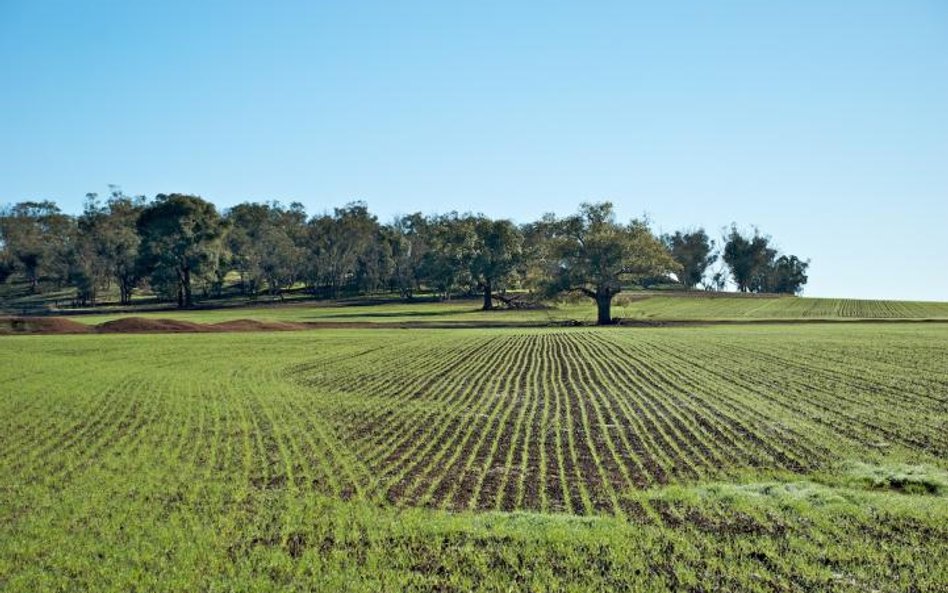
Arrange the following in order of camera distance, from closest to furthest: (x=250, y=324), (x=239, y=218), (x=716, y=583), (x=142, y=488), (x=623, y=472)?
(x=716, y=583), (x=142, y=488), (x=623, y=472), (x=250, y=324), (x=239, y=218)

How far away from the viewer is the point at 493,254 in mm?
106375

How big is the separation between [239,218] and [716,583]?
15480 cm

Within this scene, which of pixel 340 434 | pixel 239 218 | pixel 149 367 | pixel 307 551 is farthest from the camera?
pixel 239 218

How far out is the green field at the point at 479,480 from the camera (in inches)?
438

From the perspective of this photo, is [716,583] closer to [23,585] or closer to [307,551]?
[307,551]

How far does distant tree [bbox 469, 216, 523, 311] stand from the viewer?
10588 cm

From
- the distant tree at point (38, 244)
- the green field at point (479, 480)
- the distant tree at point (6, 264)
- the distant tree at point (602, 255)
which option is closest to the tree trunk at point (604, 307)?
the distant tree at point (602, 255)

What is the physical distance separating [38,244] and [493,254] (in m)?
87.0

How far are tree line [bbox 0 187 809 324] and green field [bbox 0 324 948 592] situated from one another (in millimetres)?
41993

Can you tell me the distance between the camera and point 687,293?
131250 mm

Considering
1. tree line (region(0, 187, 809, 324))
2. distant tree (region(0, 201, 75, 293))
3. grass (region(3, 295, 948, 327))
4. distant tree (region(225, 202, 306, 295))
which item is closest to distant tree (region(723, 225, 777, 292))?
tree line (region(0, 187, 809, 324))

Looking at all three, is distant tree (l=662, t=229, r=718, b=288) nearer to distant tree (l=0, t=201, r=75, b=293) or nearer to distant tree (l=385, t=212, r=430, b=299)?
distant tree (l=385, t=212, r=430, b=299)

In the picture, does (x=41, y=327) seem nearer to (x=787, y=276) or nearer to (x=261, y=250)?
(x=261, y=250)

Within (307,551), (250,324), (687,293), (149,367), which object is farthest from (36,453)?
(687,293)
